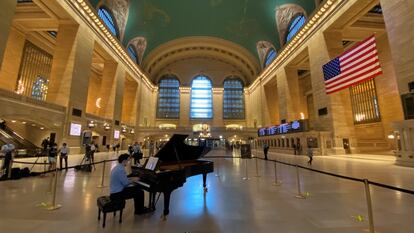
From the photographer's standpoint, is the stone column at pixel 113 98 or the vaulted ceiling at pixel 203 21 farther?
the vaulted ceiling at pixel 203 21

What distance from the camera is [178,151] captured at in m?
5.13

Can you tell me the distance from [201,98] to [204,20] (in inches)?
660

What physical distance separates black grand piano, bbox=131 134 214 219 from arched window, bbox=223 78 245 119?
37.0 m

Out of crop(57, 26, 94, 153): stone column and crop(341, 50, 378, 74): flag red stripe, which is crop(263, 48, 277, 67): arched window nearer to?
crop(341, 50, 378, 74): flag red stripe

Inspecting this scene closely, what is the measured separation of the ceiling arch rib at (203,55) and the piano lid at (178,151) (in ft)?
107

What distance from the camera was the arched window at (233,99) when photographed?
42.4 metres

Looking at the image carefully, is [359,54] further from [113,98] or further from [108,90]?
[108,90]

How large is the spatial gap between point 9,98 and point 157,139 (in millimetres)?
25214

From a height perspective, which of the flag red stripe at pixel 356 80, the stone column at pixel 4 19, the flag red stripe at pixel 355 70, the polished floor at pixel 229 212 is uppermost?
the stone column at pixel 4 19

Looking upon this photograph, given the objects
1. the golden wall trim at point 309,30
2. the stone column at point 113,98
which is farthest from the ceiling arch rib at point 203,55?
the stone column at point 113,98

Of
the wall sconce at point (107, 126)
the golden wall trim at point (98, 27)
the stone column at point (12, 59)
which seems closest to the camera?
the golden wall trim at point (98, 27)

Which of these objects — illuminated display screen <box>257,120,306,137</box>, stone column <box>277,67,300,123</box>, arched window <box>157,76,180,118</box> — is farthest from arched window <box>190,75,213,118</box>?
stone column <box>277,67,300,123</box>

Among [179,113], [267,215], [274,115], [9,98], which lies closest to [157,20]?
[179,113]

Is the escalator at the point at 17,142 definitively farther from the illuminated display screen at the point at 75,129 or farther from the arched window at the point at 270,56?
the arched window at the point at 270,56
